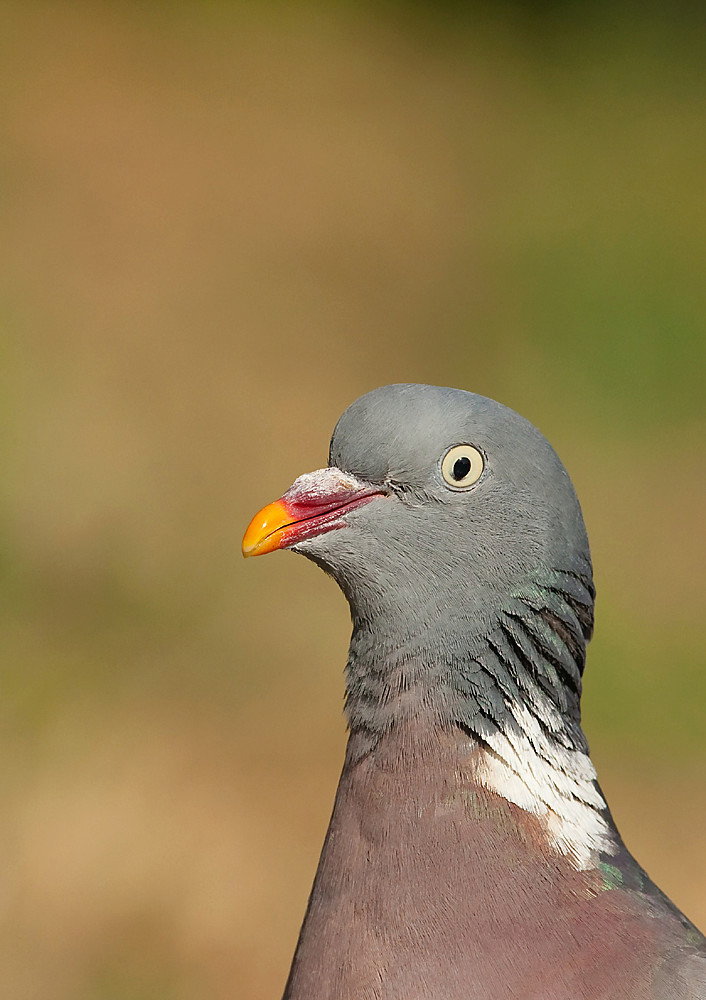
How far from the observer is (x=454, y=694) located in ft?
6.34

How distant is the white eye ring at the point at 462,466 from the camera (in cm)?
193

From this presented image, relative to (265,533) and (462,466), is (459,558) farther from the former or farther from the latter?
(265,533)

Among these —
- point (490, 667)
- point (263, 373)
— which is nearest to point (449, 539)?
point (490, 667)

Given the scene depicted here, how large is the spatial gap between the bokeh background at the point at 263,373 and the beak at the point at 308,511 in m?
2.72

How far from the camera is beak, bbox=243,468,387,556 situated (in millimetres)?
1931

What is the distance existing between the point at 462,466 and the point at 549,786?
520 mm

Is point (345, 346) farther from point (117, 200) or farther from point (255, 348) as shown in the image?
point (117, 200)

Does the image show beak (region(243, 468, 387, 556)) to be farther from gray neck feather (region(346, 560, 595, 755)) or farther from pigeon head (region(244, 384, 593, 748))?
gray neck feather (region(346, 560, 595, 755))

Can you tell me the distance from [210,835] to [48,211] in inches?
171

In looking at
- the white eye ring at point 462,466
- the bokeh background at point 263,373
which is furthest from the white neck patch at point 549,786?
the bokeh background at point 263,373

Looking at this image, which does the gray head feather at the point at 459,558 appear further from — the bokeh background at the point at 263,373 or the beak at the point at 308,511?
the bokeh background at the point at 263,373

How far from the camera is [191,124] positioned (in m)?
8.23

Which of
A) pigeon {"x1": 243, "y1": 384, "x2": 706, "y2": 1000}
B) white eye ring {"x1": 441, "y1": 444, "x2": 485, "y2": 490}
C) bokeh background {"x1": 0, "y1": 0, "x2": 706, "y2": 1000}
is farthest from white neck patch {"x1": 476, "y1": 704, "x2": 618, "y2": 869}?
bokeh background {"x1": 0, "y1": 0, "x2": 706, "y2": 1000}

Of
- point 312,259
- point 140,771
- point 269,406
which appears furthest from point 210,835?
point 312,259
